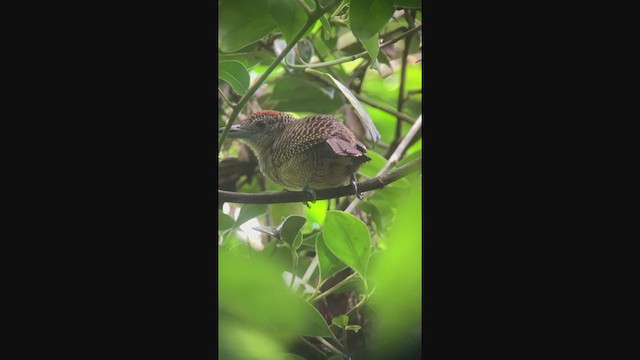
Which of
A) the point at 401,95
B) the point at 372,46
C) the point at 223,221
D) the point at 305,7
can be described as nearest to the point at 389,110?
the point at 401,95

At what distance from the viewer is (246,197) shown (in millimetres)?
1363

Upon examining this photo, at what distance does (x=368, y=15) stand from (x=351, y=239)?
36 cm

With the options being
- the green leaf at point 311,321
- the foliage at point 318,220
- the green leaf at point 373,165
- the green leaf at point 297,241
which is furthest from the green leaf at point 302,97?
the green leaf at point 311,321

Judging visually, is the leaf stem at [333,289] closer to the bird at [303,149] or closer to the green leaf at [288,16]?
the bird at [303,149]

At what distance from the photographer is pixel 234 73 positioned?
134cm

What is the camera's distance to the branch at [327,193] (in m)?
1.36

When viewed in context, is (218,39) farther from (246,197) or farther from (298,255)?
(298,255)

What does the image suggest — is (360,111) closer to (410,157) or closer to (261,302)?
(410,157)

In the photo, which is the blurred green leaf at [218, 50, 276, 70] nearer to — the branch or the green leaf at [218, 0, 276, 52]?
the green leaf at [218, 0, 276, 52]

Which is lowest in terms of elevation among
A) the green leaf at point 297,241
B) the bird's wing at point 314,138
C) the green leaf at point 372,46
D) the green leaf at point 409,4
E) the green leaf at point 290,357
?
the green leaf at point 290,357

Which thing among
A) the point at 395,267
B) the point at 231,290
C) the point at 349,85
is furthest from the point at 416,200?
the point at 231,290

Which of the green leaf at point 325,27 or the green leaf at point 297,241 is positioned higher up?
the green leaf at point 325,27

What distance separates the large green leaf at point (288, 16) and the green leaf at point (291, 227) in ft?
0.95

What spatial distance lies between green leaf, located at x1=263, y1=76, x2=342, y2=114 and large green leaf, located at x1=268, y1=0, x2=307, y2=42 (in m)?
0.09
